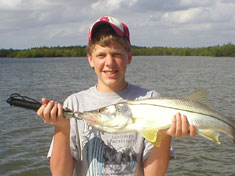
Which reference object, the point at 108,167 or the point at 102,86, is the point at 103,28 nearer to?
the point at 102,86

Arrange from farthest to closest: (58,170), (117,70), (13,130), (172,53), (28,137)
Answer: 1. (172,53)
2. (13,130)
3. (28,137)
4. (117,70)
5. (58,170)

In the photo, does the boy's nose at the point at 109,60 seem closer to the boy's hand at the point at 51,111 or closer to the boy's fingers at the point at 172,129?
the boy's hand at the point at 51,111

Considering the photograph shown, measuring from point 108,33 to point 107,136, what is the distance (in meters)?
1.31

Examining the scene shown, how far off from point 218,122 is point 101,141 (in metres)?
1.42

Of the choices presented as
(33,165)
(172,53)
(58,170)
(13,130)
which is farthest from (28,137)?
(172,53)

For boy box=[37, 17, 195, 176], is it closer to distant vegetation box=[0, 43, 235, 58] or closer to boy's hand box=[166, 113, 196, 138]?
boy's hand box=[166, 113, 196, 138]

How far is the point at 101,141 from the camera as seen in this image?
347cm

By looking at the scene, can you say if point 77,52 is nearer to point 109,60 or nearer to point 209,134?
point 109,60

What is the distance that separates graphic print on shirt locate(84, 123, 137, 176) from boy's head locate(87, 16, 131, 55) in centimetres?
119

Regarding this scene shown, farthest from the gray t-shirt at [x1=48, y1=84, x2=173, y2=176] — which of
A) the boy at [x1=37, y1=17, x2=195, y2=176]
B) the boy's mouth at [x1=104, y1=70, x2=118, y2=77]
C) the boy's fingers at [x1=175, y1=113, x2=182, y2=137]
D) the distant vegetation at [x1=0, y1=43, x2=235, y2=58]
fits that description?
the distant vegetation at [x1=0, y1=43, x2=235, y2=58]

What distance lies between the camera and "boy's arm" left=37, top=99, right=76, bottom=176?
9.71 ft

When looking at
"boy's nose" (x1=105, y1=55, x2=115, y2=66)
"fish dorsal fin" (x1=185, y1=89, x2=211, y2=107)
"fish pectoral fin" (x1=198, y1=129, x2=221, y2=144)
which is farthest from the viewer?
"boy's nose" (x1=105, y1=55, x2=115, y2=66)

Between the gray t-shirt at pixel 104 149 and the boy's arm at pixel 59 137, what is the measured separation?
13 cm

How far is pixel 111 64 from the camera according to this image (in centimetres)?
357
